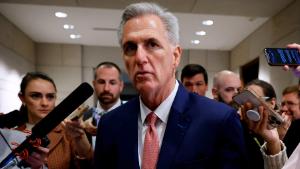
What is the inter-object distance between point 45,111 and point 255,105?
1183 millimetres

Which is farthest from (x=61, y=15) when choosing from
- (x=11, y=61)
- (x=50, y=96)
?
(x=50, y=96)

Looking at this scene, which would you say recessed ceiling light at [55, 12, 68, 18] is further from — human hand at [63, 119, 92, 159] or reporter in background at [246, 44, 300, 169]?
reporter in background at [246, 44, 300, 169]

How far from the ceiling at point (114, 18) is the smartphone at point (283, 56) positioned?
3371 mm

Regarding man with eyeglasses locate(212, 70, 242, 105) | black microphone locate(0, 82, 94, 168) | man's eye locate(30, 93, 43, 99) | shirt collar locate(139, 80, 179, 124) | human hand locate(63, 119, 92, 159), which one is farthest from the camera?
man with eyeglasses locate(212, 70, 242, 105)

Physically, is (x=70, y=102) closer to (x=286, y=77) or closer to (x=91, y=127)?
(x=91, y=127)

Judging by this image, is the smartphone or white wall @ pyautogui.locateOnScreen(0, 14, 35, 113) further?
white wall @ pyautogui.locateOnScreen(0, 14, 35, 113)

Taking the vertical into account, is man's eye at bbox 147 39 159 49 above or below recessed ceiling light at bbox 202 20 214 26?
below

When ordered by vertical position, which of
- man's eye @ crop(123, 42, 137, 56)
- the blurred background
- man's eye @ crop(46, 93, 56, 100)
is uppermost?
the blurred background

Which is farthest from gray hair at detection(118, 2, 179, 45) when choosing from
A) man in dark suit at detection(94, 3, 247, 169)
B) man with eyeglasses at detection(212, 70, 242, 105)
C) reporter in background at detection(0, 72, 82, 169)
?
man with eyeglasses at detection(212, 70, 242, 105)

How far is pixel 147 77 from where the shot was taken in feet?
3.80

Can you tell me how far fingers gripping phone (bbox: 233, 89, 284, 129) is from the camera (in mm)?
1114

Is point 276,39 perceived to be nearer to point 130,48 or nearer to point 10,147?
point 130,48

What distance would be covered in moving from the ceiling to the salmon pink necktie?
320 centimetres

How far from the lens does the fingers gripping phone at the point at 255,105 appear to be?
3.66 feet
